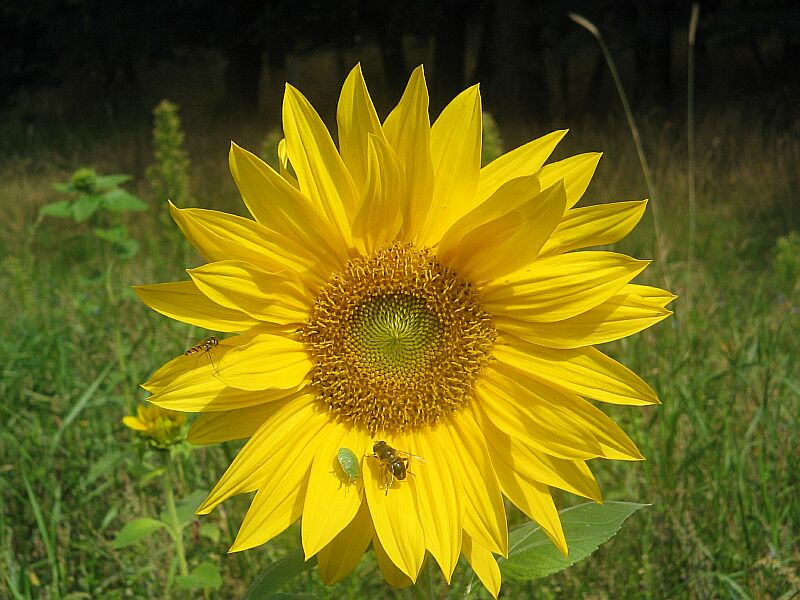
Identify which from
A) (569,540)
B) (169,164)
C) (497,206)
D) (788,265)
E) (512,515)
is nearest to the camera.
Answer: (497,206)

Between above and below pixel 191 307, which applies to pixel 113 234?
above

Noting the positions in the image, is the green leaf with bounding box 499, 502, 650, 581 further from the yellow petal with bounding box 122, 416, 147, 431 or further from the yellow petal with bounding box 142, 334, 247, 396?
the yellow petal with bounding box 122, 416, 147, 431

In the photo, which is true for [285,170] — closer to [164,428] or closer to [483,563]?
[483,563]

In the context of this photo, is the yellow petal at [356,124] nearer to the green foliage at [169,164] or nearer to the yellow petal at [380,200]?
the yellow petal at [380,200]

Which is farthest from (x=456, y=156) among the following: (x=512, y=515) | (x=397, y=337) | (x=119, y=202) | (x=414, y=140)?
(x=119, y=202)

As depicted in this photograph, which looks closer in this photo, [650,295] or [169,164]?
[650,295]

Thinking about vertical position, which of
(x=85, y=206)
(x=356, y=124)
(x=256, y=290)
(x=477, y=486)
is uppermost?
(x=85, y=206)

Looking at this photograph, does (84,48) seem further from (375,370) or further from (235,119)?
(375,370)
